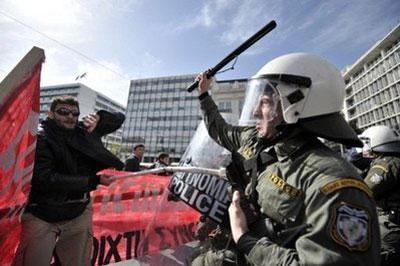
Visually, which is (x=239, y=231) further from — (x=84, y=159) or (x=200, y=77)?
(x=84, y=159)

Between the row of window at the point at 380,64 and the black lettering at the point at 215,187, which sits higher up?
the row of window at the point at 380,64

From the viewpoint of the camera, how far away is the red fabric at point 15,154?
144cm

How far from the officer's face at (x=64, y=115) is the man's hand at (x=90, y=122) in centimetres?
23

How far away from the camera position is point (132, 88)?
3391 inches

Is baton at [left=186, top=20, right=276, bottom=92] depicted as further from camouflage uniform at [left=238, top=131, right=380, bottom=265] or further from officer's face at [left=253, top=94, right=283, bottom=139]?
camouflage uniform at [left=238, top=131, right=380, bottom=265]

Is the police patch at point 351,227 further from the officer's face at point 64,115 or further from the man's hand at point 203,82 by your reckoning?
the officer's face at point 64,115

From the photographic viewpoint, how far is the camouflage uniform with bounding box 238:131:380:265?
3.10ft

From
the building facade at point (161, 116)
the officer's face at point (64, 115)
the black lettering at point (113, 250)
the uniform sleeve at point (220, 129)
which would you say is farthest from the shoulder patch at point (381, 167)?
the building facade at point (161, 116)

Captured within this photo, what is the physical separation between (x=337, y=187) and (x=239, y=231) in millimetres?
506

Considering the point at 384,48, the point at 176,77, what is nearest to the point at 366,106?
the point at 384,48

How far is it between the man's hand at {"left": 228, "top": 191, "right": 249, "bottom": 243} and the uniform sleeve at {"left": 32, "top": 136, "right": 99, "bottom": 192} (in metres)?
1.35

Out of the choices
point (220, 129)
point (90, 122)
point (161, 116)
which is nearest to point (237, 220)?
point (220, 129)

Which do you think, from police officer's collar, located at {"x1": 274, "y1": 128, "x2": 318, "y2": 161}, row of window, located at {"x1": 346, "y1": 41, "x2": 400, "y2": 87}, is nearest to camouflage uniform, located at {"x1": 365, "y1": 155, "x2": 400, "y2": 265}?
police officer's collar, located at {"x1": 274, "y1": 128, "x2": 318, "y2": 161}

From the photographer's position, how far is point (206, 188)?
87.0 inches
